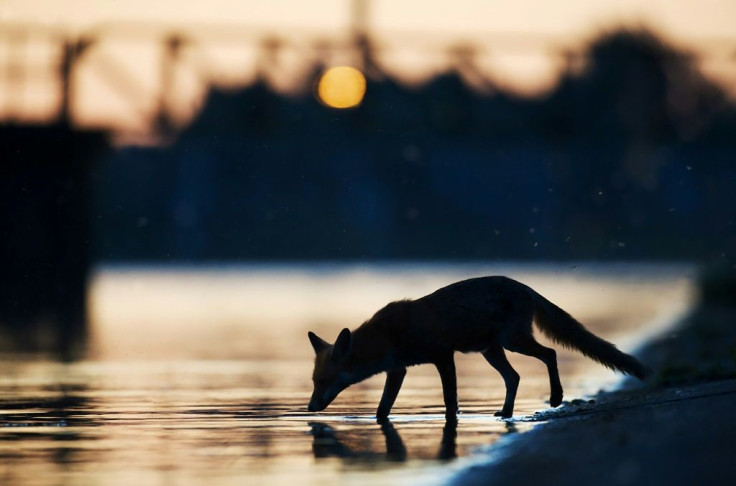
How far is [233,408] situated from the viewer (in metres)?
12.5

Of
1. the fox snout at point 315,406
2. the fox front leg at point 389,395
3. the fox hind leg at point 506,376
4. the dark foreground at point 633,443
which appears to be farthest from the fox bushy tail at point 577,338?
the fox snout at point 315,406

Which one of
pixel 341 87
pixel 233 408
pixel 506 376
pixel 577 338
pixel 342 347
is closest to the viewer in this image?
pixel 342 347

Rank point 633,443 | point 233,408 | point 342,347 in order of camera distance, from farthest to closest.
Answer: point 233,408
point 342,347
point 633,443

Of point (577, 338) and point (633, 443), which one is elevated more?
point (577, 338)

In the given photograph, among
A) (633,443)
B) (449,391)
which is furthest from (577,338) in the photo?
(633,443)

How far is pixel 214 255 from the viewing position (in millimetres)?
73125

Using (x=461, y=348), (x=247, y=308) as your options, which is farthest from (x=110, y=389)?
(x=247, y=308)

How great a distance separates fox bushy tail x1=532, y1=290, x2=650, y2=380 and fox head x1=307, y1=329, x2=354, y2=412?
5.30ft

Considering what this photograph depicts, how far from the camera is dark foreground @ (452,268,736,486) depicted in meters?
7.96

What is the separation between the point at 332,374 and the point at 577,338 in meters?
1.98

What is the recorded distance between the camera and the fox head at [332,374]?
1191cm

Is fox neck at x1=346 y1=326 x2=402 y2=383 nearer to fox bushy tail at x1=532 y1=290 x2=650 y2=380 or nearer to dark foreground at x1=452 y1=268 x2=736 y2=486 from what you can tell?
dark foreground at x1=452 y1=268 x2=736 y2=486

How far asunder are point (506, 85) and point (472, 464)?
79.3 feet

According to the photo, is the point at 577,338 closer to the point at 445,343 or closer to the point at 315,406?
the point at 445,343
